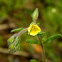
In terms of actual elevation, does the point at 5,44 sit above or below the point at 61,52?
above

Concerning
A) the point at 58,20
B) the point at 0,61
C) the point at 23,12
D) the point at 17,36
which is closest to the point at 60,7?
the point at 58,20

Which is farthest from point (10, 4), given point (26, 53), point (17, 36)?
point (17, 36)

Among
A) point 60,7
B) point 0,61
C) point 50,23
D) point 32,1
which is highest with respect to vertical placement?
point 32,1

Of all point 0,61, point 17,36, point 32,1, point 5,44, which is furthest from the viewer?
point 32,1

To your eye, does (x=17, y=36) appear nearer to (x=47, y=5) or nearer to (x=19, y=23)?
(x=19, y=23)

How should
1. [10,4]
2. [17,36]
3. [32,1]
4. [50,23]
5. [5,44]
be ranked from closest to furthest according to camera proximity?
[17,36]
[5,44]
[50,23]
[10,4]
[32,1]

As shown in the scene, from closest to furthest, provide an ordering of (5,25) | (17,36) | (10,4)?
(17,36) → (5,25) → (10,4)

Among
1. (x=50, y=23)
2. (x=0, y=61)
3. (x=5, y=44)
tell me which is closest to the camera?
(x=0, y=61)

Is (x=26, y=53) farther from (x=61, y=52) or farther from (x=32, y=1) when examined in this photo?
(x=32, y=1)

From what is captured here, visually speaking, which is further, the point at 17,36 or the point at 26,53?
the point at 26,53
